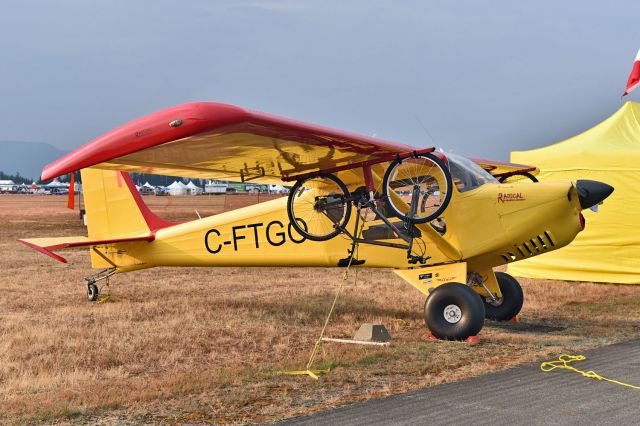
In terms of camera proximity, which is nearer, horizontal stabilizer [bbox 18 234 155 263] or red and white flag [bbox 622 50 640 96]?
horizontal stabilizer [bbox 18 234 155 263]

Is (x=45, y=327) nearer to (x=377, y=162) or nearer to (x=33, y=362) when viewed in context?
(x=33, y=362)

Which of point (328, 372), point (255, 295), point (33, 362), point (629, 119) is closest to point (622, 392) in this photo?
point (328, 372)

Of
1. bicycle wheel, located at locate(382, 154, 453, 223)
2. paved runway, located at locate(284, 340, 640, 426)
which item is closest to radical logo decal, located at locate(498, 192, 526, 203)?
bicycle wheel, located at locate(382, 154, 453, 223)

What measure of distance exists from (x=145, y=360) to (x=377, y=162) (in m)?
3.54

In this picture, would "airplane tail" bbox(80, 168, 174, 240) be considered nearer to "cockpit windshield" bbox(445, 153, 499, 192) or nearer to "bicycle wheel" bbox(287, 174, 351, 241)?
"bicycle wheel" bbox(287, 174, 351, 241)

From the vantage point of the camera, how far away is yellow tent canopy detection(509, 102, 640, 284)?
13.2 m

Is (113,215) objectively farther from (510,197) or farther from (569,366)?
(569,366)

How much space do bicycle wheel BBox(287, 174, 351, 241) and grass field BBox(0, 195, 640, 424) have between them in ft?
4.40

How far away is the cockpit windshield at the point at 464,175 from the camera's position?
28.4 ft

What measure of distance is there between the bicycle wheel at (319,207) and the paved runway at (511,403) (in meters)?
3.05

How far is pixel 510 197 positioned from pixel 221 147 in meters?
3.80

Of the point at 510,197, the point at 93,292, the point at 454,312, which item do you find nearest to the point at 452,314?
the point at 454,312

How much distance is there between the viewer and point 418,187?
26.9 feet

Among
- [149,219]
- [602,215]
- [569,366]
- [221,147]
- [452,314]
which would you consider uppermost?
[221,147]
